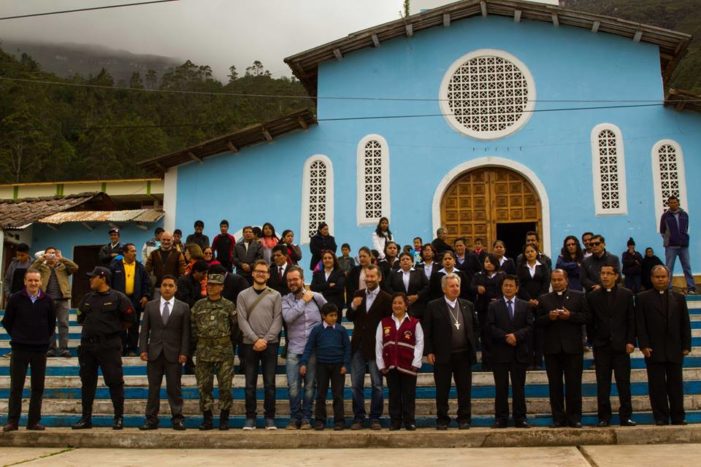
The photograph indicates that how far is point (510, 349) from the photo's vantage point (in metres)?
8.31

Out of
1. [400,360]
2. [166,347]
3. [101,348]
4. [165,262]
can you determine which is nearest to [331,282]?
[400,360]

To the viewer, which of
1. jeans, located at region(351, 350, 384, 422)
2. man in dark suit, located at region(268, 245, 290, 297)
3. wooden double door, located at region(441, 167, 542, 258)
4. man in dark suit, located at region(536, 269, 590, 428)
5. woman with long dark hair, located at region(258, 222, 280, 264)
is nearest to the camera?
man in dark suit, located at region(536, 269, 590, 428)

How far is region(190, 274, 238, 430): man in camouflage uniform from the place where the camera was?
→ 27.5ft

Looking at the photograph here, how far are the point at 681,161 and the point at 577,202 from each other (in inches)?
94.6

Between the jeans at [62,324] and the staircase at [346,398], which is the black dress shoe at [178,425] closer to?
the staircase at [346,398]

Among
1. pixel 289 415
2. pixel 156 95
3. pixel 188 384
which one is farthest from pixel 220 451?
pixel 156 95

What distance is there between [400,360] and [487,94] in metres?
10.6

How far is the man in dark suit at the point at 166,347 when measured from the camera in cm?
845

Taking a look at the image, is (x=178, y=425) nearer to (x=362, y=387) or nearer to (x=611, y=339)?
(x=362, y=387)

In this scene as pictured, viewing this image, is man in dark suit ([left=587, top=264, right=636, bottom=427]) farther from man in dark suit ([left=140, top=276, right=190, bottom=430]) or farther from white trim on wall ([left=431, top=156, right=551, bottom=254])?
white trim on wall ([left=431, top=156, right=551, bottom=254])

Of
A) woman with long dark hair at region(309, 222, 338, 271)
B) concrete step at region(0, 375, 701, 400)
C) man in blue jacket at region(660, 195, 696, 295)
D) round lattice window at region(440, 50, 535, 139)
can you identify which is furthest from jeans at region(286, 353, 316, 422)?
round lattice window at region(440, 50, 535, 139)

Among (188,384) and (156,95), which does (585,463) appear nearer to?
(188,384)

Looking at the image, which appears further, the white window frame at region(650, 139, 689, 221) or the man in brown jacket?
the white window frame at region(650, 139, 689, 221)

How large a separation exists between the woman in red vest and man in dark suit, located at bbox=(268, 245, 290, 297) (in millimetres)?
2596
